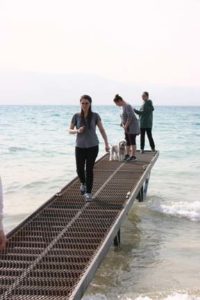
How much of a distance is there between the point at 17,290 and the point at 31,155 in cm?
1916

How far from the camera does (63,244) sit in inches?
264

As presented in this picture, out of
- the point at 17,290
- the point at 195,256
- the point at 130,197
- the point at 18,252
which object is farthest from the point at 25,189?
the point at 17,290

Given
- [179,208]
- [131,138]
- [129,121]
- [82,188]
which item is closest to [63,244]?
[82,188]

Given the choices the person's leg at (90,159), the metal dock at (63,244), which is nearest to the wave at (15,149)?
the metal dock at (63,244)

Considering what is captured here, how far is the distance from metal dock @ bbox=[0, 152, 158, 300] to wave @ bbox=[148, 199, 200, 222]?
160cm

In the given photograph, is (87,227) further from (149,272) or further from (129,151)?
(129,151)

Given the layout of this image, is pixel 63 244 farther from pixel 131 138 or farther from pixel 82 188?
pixel 131 138

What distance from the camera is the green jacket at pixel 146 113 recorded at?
13434mm

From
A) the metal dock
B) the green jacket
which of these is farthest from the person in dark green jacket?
the metal dock

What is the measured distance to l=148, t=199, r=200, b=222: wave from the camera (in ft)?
36.7

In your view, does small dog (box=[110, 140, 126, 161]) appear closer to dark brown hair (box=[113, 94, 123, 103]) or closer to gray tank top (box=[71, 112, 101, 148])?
dark brown hair (box=[113, 94, 123, 103])

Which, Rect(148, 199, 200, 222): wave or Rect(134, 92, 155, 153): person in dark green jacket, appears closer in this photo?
Rect(148, 199, 200, 222): wave

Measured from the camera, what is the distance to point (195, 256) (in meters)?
8.27

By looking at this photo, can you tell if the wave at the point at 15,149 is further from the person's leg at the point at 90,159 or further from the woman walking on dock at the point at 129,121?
the person's leg at the point at 90,159
